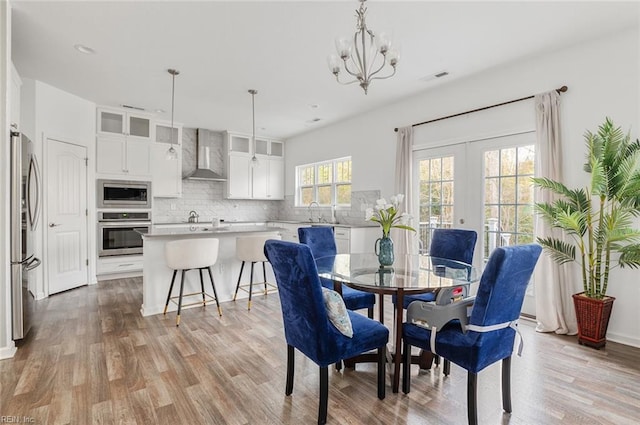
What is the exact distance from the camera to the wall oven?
5.04 m

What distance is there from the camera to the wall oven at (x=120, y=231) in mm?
5042

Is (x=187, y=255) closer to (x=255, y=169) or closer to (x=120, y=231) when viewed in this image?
(x=120, y=231)

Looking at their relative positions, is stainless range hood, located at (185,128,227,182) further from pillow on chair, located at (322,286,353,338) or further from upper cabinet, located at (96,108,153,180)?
pillow on chair, located at (322,286,353,338)

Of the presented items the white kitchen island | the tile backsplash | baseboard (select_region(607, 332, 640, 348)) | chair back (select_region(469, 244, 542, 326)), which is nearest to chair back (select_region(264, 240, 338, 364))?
chair back (select_region(469, 244, 542, 326))

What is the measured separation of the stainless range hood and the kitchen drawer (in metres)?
1.76

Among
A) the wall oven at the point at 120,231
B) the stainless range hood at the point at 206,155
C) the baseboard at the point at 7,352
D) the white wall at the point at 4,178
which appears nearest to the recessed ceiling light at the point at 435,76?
the white wall at the point at 4,178

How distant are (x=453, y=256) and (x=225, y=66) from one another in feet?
10.4

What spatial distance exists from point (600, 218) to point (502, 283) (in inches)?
74.6

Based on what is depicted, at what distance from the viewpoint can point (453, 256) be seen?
297cm

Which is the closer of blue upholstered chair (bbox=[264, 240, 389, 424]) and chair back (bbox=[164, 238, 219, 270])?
blue upholstered chair (bbox=[264, 240, 389, 424])

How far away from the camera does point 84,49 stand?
10.7 ft

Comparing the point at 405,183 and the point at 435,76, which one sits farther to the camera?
the point at 405,183

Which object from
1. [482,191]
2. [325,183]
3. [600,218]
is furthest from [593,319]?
[325,183]

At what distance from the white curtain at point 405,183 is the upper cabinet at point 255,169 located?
9.97 feet
